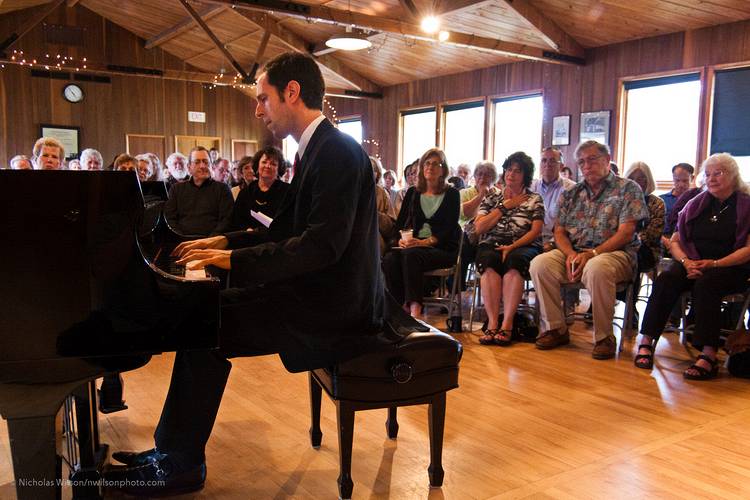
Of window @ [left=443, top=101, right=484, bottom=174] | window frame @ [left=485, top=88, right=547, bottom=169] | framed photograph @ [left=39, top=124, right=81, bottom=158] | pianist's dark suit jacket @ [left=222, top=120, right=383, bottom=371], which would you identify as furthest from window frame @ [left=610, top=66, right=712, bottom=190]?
framed photograph @ [left=39, top=124, right=81, bottom=158]

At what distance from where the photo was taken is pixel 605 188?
386 centimetres

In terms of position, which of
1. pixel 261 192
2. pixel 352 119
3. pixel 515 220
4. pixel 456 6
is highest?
pixel 456 6

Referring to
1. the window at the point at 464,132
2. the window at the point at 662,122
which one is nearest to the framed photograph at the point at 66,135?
the window at the point at 464,132

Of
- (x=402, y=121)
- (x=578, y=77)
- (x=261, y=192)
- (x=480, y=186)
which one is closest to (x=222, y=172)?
(x=261, y=192)

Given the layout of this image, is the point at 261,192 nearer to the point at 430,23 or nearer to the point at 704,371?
the point at 704,371

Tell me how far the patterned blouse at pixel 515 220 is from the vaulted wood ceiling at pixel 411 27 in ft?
12.5

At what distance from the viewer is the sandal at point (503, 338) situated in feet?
13.0

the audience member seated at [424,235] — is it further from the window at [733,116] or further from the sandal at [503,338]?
the window at [733,116]

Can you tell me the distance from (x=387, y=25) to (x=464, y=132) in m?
3.54

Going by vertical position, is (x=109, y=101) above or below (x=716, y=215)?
above

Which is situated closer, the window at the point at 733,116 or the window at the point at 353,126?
the window at the point at 733,116

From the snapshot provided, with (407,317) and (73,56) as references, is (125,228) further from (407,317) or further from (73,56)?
(73,56)

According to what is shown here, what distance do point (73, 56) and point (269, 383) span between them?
36.6 ft

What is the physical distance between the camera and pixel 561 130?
342 inches
